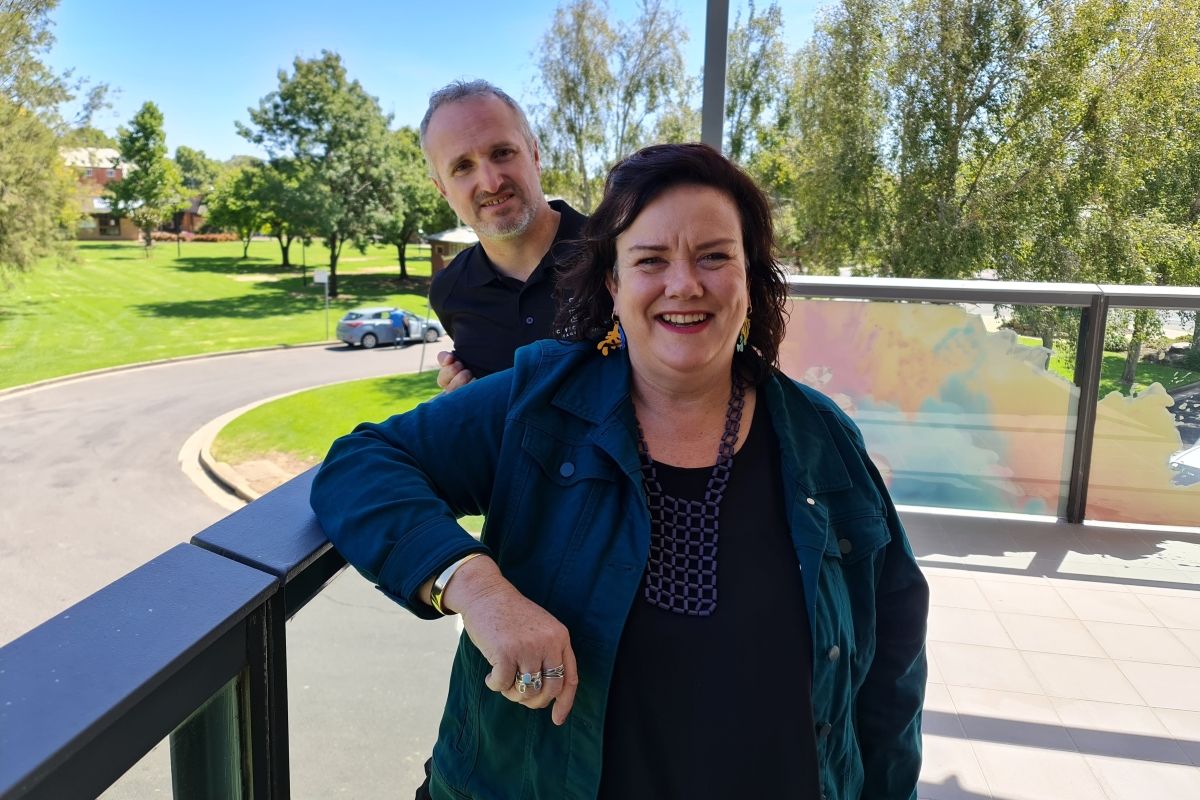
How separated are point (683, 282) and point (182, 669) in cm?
71

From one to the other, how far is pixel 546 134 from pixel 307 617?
2132cm

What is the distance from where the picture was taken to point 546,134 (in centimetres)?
A: 2100

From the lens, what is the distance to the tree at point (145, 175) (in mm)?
49844

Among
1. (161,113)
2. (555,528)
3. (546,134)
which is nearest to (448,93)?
(555,528)

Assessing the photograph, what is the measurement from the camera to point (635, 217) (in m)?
1.10

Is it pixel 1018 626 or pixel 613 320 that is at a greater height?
pixel 613 320

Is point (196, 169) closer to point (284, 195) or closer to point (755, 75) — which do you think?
point (284, 195)

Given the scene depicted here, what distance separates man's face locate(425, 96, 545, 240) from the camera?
1.67 meters

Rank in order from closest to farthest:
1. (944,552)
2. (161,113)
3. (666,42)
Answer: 1. (944,552)
2. (666,42)
3. (161,113)

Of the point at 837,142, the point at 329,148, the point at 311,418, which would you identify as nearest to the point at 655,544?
the point at 311,418

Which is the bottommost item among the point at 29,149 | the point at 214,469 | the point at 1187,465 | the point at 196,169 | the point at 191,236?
the point at 214,469

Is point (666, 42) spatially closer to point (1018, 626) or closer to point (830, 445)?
point (1018, 626)

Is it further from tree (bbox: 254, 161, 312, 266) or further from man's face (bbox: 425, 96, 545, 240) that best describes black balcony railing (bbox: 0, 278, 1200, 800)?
tree (bbox: 254, 161, 312, 266)

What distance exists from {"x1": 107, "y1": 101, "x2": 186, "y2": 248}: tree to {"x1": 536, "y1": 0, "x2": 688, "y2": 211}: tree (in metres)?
40.1
